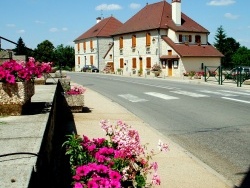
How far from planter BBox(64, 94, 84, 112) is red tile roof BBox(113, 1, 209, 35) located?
3290cm

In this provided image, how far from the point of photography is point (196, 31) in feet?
146

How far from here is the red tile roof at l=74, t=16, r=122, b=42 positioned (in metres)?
63.1

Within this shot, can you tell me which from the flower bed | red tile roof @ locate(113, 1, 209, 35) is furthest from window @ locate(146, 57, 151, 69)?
the flower bed

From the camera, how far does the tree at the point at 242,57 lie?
8806cm

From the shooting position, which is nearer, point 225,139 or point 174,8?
point 225,139

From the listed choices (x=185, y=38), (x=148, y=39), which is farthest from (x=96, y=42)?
(x=185, y=38)

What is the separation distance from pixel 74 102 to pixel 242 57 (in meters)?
86.7

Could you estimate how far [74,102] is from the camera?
11.2 meters

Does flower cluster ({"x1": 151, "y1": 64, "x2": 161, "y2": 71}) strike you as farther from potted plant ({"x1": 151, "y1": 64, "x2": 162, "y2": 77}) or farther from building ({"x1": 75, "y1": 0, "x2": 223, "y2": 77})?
building ({"x1": 75, "y1": 0, "x2": 223, "y2": 77})

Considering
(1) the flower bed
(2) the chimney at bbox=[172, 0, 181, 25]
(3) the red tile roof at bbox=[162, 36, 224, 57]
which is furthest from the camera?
(2) the chimney at bbox=[172, 0, 181, 25]

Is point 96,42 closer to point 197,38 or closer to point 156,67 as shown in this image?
point 156,67

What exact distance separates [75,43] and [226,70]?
1916 inches

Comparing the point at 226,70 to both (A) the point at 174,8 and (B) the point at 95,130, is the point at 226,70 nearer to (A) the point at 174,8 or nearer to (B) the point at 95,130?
(A) the point at 174,8

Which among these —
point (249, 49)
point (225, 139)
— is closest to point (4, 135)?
point (225, 139)
